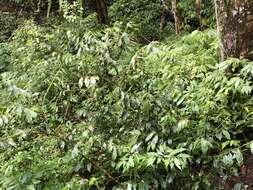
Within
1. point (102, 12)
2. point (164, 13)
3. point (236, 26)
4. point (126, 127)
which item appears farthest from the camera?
point (102, 12)

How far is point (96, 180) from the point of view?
111 inches

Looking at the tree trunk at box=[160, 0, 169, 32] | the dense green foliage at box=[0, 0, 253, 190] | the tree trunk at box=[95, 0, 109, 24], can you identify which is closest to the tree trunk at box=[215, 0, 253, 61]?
the dense green foliage at box=[0, 0, 253, 190]

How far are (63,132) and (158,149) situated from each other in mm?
721

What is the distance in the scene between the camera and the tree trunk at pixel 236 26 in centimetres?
313

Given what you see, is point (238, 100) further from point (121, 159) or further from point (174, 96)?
point (121, 159)

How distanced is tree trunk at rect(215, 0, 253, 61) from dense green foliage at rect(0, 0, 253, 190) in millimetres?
143

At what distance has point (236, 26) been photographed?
10.4ft

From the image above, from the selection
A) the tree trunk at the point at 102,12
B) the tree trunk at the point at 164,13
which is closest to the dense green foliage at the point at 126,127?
the tree trunk at the point at 164,13

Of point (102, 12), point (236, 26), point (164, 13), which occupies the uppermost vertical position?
point (236, 26)

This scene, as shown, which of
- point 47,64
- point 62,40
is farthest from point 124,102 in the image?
point 62,40

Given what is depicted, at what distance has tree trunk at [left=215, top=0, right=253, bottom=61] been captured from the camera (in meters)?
3.13

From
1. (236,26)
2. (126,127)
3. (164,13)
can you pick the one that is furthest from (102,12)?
(126,127)

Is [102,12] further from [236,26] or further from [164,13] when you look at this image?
[236,26]

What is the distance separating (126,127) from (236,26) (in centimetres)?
112
